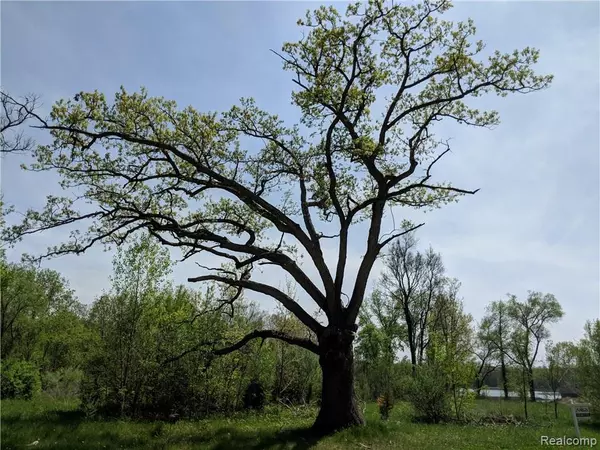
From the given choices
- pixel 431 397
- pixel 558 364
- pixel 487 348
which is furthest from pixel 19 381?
pixel 487 348

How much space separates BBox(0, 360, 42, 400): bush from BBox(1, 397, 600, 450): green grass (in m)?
3.37

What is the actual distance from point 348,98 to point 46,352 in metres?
30.2

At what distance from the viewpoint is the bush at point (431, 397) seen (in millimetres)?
16594

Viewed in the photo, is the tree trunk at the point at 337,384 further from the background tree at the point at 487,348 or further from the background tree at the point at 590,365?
the background tree at the point at 487,348

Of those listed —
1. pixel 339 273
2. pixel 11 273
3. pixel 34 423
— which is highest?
pixel 11 273

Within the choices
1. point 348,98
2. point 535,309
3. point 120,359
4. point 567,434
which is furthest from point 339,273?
point 535,309

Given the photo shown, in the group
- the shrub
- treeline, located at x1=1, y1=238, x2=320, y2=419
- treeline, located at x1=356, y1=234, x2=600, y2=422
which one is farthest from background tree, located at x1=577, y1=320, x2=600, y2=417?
treeline, located at x1=1, y1=238, x2=320, y2=419

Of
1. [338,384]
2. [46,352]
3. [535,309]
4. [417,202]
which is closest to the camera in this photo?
[338,384]

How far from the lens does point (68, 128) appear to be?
39.6 ft

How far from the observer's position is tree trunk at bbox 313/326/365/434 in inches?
478

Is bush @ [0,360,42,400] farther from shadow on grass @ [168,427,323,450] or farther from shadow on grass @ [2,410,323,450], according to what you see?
shadow on grass @ [168,427,323,450]

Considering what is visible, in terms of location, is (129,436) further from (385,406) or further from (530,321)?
(530,321)

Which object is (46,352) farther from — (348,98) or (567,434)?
(567,434)

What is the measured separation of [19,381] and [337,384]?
12888mm
